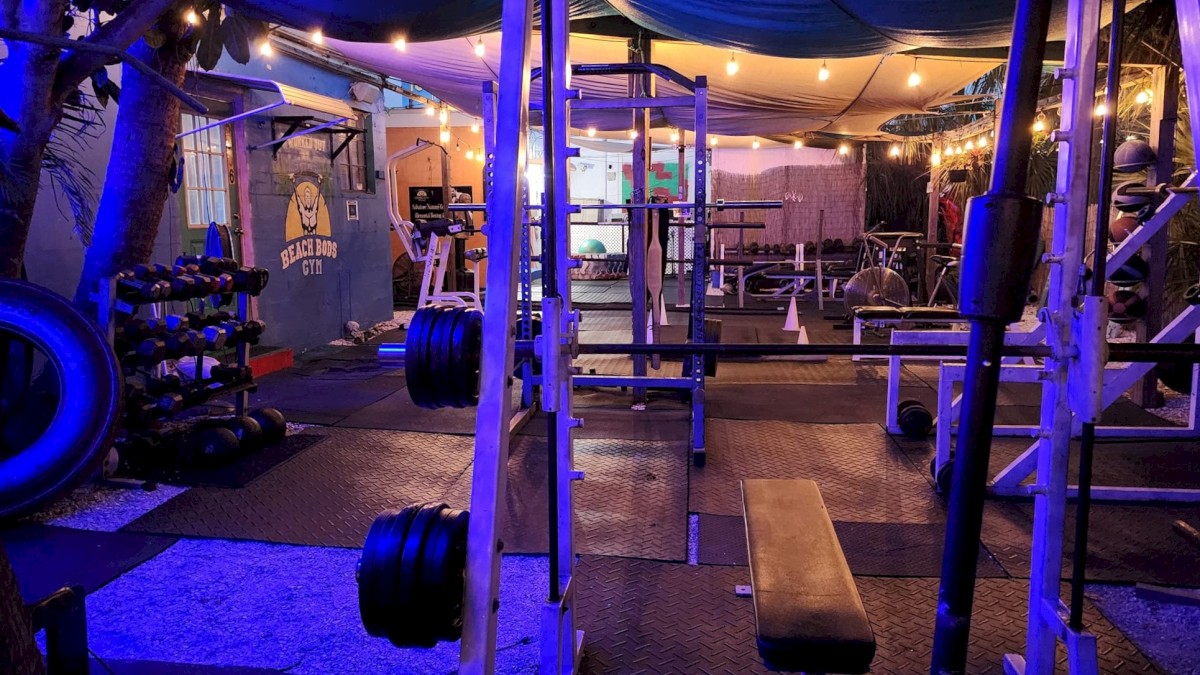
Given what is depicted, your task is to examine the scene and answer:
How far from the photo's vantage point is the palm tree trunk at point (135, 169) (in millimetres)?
3564

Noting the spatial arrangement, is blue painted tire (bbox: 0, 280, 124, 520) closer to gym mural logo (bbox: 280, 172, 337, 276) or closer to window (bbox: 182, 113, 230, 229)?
window (bbox: 182, 113, 230, 229)

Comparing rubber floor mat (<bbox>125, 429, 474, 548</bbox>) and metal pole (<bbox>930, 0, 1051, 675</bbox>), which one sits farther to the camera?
rubber floor mat (<bbox>125, 429, 474, 548</bbox>)

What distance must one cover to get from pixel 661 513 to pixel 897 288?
5.78 metres

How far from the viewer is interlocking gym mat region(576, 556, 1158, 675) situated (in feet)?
7.68

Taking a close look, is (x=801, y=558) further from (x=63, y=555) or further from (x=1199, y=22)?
(x=63, y=555)

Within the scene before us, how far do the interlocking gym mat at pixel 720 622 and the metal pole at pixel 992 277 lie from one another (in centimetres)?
171

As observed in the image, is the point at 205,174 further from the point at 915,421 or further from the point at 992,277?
the point at 992,277

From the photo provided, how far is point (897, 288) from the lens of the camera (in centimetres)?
838

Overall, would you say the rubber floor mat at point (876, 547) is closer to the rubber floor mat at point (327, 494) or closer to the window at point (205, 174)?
the rubber floor mat at point (327, 494)

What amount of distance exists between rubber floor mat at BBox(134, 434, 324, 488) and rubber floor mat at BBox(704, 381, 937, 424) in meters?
2.68

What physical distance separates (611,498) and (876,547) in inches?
47.7

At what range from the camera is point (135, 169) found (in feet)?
12.1

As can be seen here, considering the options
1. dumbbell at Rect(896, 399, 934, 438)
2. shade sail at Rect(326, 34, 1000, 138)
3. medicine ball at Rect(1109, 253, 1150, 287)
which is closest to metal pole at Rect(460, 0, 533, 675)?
dumbbell at Rect(896, 399, 934, 438)

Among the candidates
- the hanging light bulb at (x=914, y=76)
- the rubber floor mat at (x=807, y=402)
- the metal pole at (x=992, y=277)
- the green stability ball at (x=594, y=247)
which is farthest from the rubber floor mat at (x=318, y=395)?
the green stability ball at (x=594, y=247)
